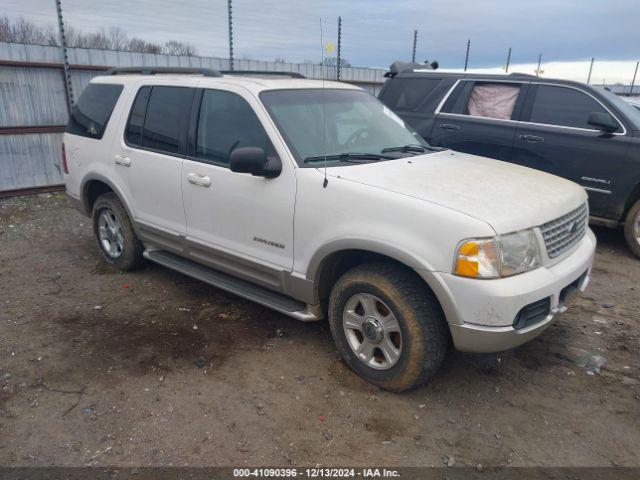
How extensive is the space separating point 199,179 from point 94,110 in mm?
1947

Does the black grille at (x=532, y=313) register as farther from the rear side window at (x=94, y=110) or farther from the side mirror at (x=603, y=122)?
the rear side window at (x=94, y=110)

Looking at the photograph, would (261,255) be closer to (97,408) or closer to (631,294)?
(97,408)

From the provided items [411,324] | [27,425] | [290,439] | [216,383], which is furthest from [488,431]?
[27,425]

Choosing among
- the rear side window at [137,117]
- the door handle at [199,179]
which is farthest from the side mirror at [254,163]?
the rear side window at [137,117]

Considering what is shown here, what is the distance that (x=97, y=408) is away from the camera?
10.2ft

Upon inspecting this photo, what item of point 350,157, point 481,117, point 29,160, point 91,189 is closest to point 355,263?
point 350,157

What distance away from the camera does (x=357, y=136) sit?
13.0ft

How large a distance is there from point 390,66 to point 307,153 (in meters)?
4.44

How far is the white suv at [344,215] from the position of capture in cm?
283

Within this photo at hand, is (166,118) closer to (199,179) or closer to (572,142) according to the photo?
(199,179)

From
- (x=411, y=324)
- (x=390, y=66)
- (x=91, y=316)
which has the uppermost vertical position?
(x=390, y=66)

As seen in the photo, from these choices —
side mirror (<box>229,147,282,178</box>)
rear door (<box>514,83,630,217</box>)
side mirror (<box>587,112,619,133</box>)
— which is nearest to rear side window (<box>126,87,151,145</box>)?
side mirror (<box>229,147,282,178</box>)

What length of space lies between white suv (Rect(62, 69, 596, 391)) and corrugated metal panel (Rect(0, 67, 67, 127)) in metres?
3.92

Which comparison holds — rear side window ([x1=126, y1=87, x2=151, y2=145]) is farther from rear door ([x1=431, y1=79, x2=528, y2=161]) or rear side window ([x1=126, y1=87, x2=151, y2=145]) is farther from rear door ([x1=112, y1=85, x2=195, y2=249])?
rear door ([x1=431, y1=79, x2=528, y2=161])
